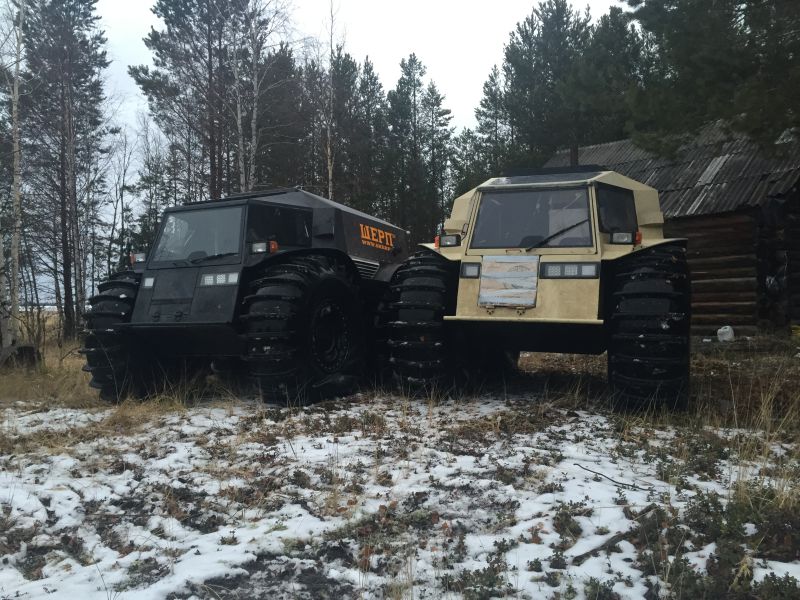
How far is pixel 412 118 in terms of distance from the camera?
35.7 m

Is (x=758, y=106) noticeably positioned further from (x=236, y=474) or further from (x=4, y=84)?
(x=4, y=84)

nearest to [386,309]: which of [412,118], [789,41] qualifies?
[789,41]

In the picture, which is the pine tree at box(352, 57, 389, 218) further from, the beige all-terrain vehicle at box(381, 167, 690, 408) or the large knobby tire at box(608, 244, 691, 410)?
the large knobby tire at box(608, 244, 691, 410)

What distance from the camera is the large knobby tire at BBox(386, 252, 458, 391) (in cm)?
641

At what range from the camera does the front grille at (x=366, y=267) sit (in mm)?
8523

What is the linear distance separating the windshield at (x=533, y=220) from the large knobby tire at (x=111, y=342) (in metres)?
3.84

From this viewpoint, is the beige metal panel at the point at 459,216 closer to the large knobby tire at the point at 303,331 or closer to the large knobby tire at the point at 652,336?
the large knobby tire at the point at 303,331

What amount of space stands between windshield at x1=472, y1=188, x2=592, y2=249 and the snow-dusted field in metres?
1.79

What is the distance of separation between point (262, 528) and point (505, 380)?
17.1 ft

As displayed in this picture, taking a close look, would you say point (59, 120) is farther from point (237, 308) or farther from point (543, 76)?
point (543, 76)

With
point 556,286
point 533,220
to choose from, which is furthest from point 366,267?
point 556,286

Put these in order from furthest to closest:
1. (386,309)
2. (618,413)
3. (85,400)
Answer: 1. (386,309)
2. (85,400)
3. (618,413)

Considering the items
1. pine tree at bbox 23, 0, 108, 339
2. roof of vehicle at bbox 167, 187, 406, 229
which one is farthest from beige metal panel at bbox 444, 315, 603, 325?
pine tree at bbox 23, 0, 108, 339

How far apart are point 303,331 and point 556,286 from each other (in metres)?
2.56
